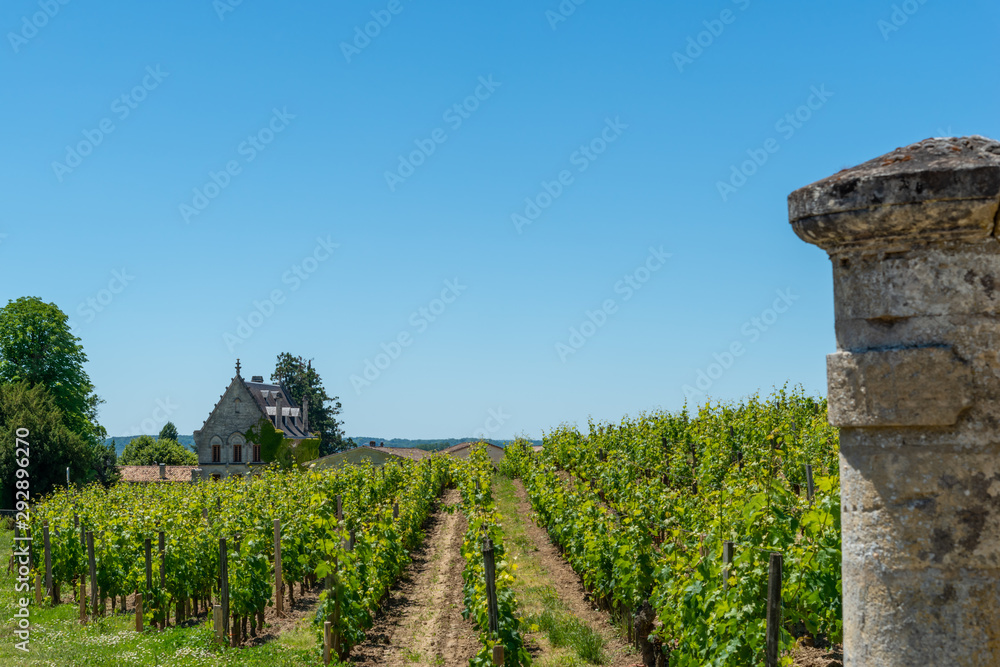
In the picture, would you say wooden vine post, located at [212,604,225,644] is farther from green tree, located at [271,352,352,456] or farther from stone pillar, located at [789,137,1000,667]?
green tree, located at [271,352,352,456]

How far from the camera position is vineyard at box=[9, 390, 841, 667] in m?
6.20

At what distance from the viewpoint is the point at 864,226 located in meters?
2.36

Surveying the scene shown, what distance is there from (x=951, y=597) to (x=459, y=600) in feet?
37.2


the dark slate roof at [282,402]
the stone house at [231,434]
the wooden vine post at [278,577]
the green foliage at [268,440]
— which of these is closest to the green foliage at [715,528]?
the wooden vine post at [278,577]

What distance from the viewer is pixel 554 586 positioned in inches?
513

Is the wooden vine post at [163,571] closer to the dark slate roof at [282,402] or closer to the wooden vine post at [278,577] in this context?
the wooden vine post at [278,577]

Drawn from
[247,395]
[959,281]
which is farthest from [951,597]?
[247,395]

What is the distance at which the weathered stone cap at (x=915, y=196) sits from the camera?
2.24 m

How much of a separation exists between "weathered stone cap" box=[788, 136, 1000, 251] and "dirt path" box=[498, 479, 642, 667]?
7569mm

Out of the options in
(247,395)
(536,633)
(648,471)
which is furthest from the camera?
(247,395)

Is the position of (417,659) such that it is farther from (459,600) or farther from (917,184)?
(917,184)

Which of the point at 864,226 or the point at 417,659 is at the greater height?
the point at 864,226

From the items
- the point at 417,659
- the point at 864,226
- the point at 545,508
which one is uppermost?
the point at 864,226

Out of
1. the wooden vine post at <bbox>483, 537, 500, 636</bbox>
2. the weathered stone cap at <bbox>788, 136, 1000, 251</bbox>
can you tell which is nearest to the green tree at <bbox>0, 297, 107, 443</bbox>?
the wooden vine post at <bbox>483, 537, 500, 636</bbox>
